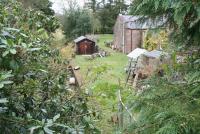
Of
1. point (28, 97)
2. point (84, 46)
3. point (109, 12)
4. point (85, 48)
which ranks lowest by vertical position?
point (85, 48)

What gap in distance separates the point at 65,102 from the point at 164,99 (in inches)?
55.2

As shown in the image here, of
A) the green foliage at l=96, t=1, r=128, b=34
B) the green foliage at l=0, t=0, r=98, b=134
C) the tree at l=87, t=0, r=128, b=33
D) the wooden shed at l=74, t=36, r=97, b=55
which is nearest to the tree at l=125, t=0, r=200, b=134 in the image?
the green foliage at l=0, t=0, r=98, b=134

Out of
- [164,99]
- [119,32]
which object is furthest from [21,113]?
[119,32]

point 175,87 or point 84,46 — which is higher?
point 175,87

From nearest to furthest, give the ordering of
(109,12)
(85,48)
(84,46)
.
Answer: (84,46)
(85,48)
(109,12)

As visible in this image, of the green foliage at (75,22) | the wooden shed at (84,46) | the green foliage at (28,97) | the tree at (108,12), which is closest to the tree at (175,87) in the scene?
the green foliage at (28,97)

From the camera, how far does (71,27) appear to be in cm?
4631

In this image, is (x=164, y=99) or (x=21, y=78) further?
(x=164, y=99)

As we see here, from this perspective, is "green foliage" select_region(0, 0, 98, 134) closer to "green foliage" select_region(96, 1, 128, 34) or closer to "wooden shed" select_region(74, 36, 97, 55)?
"wooden shed" select_region(74, 36, 97, 55)

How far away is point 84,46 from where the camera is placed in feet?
136

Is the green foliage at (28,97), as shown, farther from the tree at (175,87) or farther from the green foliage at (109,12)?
the green foliage at (109,12)

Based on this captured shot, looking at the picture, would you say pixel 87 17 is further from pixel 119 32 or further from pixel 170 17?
pixel 170 17

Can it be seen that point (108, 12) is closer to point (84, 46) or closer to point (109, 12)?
point (109, 12)

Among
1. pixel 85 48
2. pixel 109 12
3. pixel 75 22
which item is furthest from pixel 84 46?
pixel 109 12
